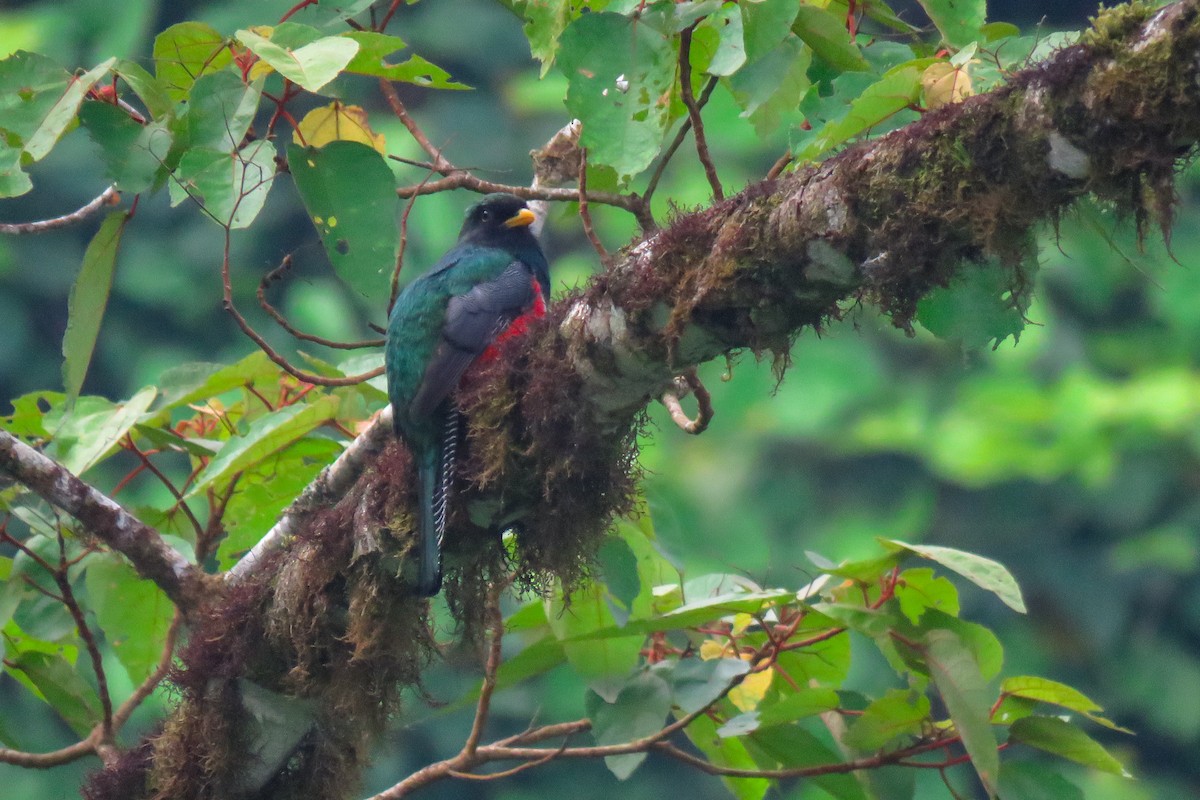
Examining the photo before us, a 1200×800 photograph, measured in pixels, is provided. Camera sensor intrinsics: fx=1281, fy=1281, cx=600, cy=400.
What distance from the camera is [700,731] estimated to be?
2.80 meters

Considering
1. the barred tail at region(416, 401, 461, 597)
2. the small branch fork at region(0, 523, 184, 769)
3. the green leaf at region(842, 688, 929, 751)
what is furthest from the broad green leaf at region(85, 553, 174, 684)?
the green leaf at region(842, 688, 929, 751)

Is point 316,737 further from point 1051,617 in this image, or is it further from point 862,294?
point 1051,617

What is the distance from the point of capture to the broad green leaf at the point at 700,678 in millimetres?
2504

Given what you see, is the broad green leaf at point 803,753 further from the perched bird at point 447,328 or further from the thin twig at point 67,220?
the thin twig at point 67,220

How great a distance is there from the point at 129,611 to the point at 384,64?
5.06 feet

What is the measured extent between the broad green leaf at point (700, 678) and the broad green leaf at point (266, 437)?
98 cm

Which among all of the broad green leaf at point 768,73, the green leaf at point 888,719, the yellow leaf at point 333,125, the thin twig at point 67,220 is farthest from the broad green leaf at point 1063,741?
the thin twig at point 67,220

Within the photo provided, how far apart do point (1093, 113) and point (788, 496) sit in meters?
9.89

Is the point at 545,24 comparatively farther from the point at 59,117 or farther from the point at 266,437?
the point at 266,437

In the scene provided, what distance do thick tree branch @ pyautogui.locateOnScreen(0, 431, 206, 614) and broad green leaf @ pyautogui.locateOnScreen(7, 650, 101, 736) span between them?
1.14 feet

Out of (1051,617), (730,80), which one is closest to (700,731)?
(730,80)

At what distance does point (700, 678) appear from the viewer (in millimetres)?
2547

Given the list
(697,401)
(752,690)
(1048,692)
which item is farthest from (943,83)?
(752,690)

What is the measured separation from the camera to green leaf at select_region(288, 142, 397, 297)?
7.43ft
